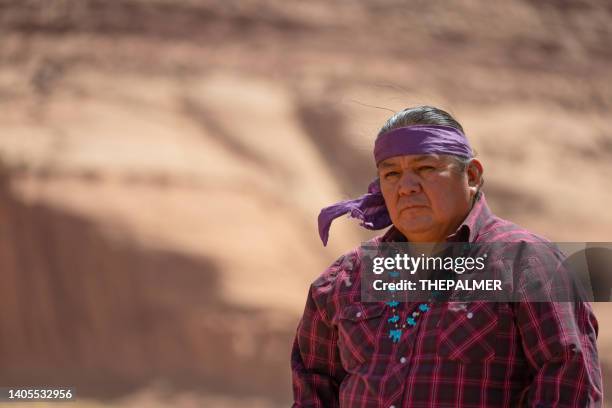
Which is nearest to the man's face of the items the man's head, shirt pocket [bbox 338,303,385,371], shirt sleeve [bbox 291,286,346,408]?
the man's head

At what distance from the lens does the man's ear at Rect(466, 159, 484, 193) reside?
230 centimetres

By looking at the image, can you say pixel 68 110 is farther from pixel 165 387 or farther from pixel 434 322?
pixel 434 322

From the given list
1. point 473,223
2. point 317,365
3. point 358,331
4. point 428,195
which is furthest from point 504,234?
point 317,365

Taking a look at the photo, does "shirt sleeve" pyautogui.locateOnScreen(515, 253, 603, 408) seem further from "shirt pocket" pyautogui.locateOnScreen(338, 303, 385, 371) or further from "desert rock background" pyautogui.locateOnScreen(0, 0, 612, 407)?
"desert rock background" pyautogui.locateOnScreen(0, 0, 612, 407)

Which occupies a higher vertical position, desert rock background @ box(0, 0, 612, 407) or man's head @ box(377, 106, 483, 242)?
desert rock background @ box(0, 0, 612, 407)

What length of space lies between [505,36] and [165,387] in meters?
6.02

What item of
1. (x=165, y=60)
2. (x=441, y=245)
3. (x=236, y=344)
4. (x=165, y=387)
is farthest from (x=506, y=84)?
(x=441, y=245)

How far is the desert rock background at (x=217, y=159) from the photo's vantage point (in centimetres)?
780

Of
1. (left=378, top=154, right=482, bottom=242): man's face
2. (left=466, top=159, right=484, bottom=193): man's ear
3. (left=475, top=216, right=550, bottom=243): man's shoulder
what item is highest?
(left=466, top=159, right=484, bottom=193): man's ear

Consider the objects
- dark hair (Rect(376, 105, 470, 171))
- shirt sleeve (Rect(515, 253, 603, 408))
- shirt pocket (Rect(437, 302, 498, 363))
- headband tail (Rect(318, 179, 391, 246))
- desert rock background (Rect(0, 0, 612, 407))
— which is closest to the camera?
shirt sleeve (Rect(515, 253, 603, 408))

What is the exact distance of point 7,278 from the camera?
8406 mm

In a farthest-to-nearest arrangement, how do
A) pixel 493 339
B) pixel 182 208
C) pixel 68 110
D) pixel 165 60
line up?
pixel 165 60, pixel 68 110, pixel 182 208, pixel 493 339

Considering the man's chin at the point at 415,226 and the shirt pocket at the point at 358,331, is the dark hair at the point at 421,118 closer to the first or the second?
the man's chin at the point at 415,226

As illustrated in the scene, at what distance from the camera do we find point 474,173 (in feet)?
7.60
